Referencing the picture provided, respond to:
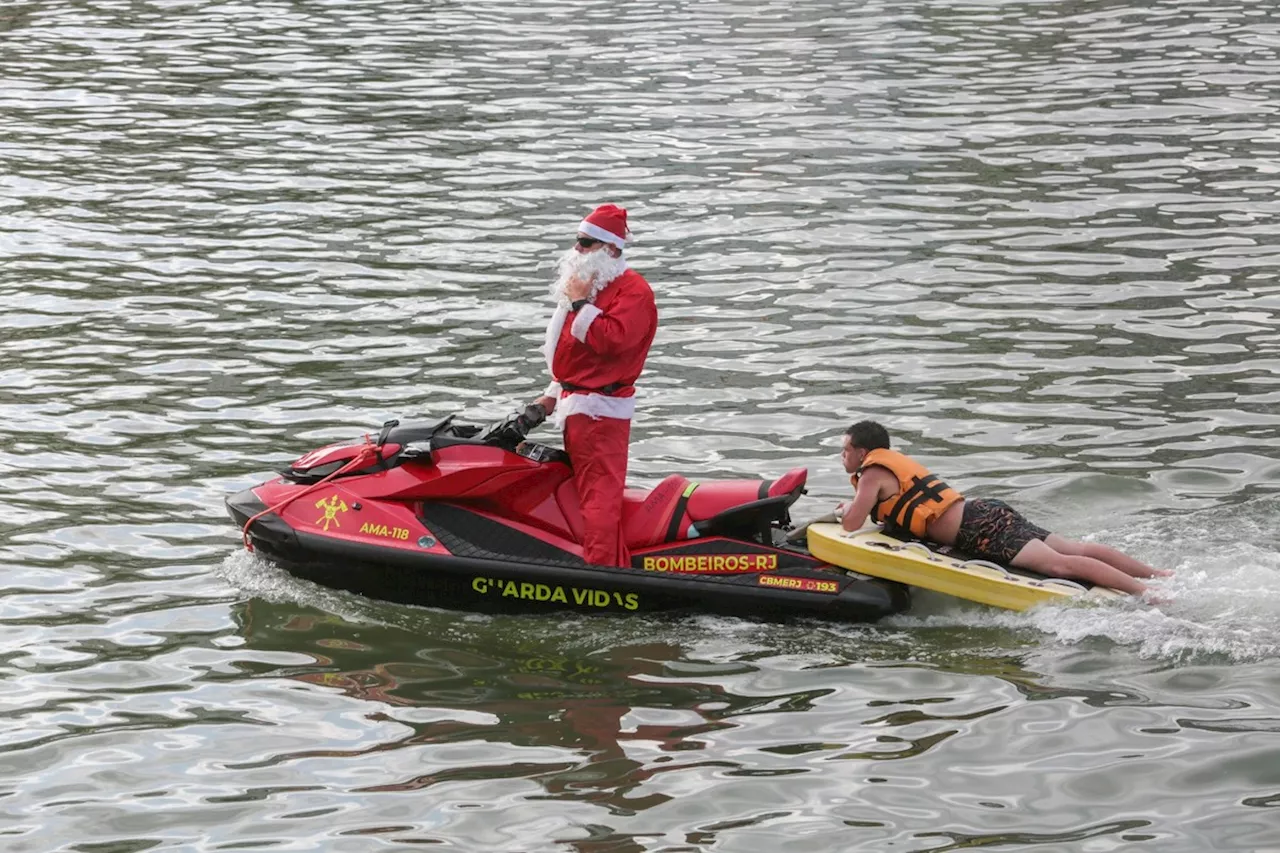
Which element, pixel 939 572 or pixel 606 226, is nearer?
A: pixel 939 572

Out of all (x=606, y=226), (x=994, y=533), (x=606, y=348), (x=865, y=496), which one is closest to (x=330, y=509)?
(x=606, y=348)

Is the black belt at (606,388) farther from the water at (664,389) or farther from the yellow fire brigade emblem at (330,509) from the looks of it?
the yellow fire brigade emblem at (330,509)

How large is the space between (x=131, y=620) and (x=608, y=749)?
3171 millimetres

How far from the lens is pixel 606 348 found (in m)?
9.53

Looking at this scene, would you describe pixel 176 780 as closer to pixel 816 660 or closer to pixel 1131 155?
pixel 816 660

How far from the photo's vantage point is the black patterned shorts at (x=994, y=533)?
9.32 metres

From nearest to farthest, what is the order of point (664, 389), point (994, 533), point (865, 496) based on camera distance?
point (994, 533)
point (865, 496)
point (664, 389)

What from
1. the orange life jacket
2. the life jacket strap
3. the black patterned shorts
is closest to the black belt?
the orange life jacket

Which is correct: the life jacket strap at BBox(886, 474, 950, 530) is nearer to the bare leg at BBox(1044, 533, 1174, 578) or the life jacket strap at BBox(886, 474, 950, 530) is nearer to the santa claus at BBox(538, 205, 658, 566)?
the bare leg at BBox(1044, 533, 1174, 578)

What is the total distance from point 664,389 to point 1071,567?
495 centimetres

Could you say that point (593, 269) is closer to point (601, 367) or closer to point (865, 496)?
point (601, 367)

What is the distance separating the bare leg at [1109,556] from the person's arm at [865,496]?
3.11ft

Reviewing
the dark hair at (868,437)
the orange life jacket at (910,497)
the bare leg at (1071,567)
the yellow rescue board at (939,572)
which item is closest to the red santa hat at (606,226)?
the dark hair at (868,437)

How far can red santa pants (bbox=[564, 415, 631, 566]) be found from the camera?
31.3 ft
